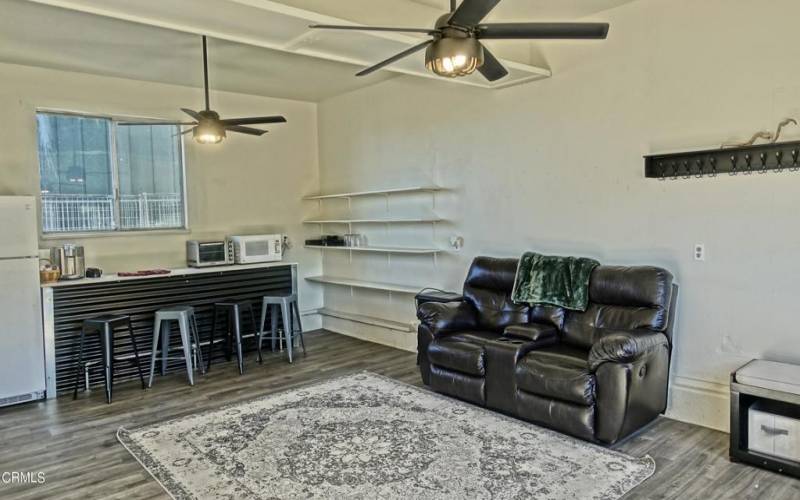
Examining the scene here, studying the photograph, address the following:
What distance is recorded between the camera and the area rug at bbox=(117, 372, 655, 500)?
2795 mm

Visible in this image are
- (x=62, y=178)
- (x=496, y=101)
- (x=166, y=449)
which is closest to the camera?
(x=166, y=449)

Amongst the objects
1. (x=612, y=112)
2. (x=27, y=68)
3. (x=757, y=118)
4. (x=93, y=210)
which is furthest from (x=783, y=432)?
(x=27, y=68)

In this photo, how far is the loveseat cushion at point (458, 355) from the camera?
3.86m

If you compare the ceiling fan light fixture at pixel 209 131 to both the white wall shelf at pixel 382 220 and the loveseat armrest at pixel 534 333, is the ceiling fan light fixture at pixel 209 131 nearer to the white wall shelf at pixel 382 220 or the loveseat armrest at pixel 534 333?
the white wall shelf at pixel 382 220

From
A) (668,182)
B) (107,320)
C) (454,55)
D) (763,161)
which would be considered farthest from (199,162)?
(763,161)

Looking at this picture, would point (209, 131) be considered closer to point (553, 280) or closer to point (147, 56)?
point (147, 56)

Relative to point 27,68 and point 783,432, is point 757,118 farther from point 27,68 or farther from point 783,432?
point 27,68

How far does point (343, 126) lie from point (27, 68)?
10.7 ft

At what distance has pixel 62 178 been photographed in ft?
17.2

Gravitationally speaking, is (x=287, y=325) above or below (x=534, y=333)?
below

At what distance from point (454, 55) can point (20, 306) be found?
4.15 metres

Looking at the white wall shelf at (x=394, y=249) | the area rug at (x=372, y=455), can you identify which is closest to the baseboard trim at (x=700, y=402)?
the area rug at (x=372, y=455)

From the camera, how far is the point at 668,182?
3.78 meters

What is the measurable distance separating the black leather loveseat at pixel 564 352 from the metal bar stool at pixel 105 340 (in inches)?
102
